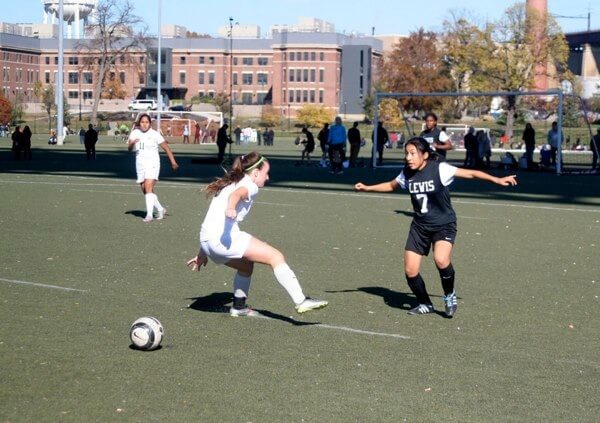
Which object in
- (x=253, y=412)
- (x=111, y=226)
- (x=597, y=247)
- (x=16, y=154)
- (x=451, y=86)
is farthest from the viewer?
(x=451, y=86)

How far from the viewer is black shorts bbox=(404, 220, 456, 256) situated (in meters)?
10.4

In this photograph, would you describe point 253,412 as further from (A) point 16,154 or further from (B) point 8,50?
(B) point 8,50

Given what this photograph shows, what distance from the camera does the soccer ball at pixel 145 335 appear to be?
8.64 metres

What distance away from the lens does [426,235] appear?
10.5 metres

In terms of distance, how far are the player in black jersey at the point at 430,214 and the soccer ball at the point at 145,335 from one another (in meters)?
2.69

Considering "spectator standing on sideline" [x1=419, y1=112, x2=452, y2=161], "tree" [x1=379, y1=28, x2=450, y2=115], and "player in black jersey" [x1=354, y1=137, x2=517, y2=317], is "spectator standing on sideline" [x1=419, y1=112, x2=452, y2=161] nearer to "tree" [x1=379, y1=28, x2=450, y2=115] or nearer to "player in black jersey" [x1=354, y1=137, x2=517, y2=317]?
"player in black jersey" [x1=354, y1=137, x2=517, y2=317]

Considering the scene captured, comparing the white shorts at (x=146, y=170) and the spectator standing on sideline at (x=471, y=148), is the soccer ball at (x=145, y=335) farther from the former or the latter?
the spectator standing on sideline at (x=471, y=148)

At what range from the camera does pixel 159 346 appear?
8828 mm

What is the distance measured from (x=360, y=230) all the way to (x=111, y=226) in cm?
392

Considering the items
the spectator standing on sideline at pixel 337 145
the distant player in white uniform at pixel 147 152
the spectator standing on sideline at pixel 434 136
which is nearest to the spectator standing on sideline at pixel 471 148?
the spectator standing on sideline at pixel 337 145

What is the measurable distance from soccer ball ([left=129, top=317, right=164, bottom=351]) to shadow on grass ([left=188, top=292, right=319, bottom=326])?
1.64 metres

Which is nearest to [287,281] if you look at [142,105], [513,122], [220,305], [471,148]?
[220,305]

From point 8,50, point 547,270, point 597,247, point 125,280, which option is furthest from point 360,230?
point 8,50

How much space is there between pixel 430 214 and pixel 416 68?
314ft
